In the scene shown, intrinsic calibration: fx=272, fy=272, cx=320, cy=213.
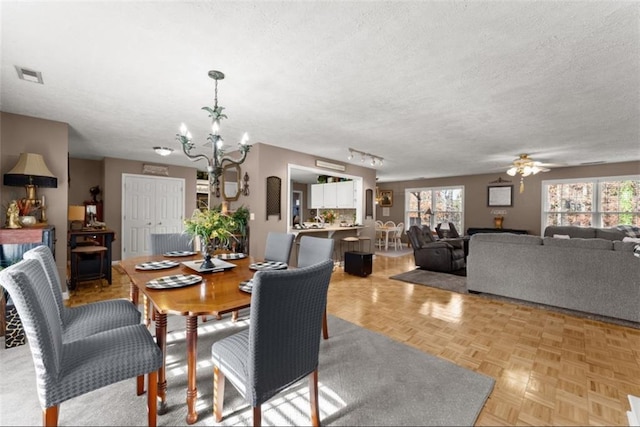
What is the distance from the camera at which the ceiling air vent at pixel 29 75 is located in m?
2.32

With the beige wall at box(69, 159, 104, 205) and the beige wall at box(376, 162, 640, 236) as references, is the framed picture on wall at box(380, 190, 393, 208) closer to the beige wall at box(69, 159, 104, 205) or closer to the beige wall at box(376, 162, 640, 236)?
the beige wall at box(376, 162, 640, 236)

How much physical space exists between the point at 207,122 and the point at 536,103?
392 centimetres

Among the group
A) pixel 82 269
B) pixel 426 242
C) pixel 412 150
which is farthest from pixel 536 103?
pixel 82 269

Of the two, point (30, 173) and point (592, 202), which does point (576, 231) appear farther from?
point (30, 173)

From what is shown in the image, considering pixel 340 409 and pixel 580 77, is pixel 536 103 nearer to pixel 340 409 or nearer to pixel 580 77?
pixel 580 77

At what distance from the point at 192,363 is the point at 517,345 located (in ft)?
8.88

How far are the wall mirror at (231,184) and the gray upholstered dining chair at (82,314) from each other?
3.41 meters

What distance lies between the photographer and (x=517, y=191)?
25.4 feet

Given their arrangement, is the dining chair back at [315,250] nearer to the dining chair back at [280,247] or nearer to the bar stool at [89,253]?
the dining chair back at [280,247]

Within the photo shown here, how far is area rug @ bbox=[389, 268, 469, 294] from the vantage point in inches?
170

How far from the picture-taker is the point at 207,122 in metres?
3.67

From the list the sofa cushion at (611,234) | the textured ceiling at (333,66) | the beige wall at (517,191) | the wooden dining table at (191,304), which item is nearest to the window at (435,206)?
the beige wall at (517,191)

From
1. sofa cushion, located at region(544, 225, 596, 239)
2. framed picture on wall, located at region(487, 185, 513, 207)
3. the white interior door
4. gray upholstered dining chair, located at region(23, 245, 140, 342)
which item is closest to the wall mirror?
the white interior door

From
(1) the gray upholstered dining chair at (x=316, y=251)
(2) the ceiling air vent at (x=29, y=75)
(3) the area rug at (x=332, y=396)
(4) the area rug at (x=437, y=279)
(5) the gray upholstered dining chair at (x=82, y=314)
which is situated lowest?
(3) the area rug at (x=332, y=396)
